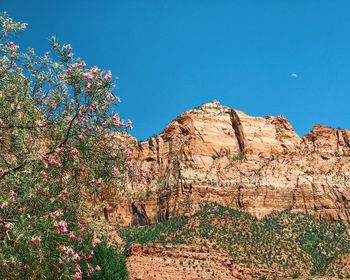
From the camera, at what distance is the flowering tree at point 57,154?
1750 cm

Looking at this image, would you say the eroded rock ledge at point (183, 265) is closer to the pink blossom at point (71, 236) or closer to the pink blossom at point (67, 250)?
the pink blossom at point (71, 236)

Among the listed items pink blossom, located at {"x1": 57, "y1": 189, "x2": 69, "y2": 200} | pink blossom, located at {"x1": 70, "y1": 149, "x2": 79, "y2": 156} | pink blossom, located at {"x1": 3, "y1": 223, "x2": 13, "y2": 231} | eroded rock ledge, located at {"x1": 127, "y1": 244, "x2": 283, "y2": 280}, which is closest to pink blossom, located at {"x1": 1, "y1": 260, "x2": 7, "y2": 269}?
pink blossom, located at {"x1": 3, "y1": 223, "x2": 13, "y2": 231}

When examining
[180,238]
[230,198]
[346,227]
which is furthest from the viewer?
[230,198]

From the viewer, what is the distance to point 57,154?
19078mm

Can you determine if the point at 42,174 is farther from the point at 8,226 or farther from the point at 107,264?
the point at 107,264

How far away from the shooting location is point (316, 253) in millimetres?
105812

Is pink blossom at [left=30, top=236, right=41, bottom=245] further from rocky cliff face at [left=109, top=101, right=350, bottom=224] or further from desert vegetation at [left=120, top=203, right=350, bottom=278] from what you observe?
rocky cliff face at [left=109, top=101, right=350, bottom=224]

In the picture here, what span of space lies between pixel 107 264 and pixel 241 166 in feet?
301

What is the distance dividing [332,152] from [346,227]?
27.3 meters

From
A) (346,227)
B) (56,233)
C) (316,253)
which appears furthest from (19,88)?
A: (346,227)

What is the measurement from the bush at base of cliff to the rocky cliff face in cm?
7149

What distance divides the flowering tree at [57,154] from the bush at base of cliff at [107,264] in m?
30.3

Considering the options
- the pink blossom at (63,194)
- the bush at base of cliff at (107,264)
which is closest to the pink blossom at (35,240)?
the pink blossom at (63,194)

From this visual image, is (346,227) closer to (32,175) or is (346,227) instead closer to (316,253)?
(316,253)
